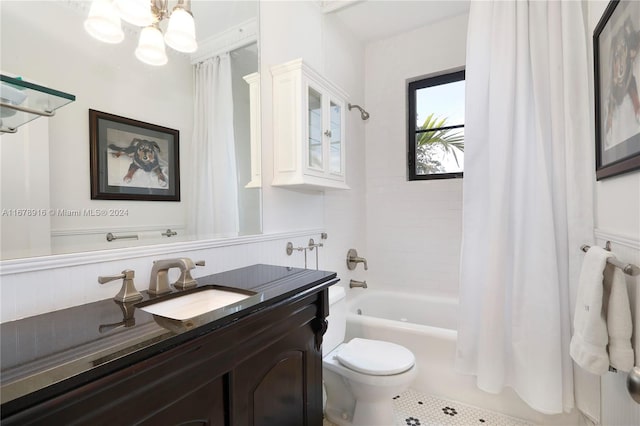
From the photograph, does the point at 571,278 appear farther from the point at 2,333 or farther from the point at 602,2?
the point at 2,333

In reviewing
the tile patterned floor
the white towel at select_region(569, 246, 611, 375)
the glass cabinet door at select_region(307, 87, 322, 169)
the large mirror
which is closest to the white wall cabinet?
the glass cabinet door at select_region(307, 87, 322, 169)

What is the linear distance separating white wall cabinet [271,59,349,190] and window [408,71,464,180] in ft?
3.48

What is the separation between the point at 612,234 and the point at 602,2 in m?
0.99

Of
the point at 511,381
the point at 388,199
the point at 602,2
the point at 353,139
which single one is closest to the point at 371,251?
the point at 388,199

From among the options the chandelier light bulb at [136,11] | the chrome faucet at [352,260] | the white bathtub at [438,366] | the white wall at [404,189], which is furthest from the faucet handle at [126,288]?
the white wall at [404,189]

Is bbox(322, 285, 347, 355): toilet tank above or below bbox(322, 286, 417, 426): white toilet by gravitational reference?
above

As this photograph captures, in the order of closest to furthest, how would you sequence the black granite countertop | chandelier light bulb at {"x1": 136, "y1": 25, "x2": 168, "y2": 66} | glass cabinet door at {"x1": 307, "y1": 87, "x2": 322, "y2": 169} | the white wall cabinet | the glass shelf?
1. the black granite countertop
2. the glass shelf
3. chandelier light bulb at {"x1": 136, "y1": 25, "x2": 168, "y2": 66}
4. the white wall cabinet
5. glass cabinet door at {"x1": 307, "y1": 87, "x2": 322, "y2": 169}

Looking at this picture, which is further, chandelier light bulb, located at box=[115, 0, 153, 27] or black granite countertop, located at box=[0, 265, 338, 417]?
chandelier light bulb, located at box=[115, 0, 153, 27]

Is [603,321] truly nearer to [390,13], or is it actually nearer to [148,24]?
[148,24]

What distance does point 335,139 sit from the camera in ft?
6.63

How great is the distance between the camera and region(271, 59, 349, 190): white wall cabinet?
5.50 ft

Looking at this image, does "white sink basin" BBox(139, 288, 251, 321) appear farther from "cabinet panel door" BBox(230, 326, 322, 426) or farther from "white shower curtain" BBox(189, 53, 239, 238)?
"white shower curtain" BBox(189, 53, 239, 238)

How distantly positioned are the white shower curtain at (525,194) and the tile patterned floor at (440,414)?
25 centimetres

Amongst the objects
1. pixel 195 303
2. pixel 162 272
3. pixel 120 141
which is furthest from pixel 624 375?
pixel 120 141
